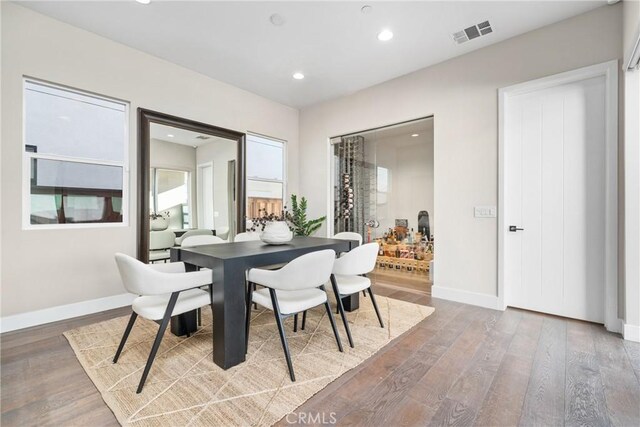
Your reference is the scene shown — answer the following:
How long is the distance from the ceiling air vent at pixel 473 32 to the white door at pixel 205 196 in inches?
136

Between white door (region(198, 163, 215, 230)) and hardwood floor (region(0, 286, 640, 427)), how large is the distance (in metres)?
1.91

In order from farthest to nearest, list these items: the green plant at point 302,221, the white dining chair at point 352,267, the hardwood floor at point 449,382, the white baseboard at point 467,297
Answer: the green plant at point 302,221, the white baseboard at point 467,297, the white dining chair at point 352,267, the hardwood floor at point 449,382

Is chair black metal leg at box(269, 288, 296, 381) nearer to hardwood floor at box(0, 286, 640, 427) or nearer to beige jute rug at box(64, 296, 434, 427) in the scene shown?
beige jute rug at box(64, 296, 434, 427)

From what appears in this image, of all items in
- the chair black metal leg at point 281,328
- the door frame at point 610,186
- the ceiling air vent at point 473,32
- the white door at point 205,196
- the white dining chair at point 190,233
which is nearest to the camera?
the chair black metal leg at point 281,328

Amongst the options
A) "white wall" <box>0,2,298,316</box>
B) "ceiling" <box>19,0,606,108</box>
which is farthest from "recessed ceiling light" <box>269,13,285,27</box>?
"white wall" <box>0,2,298,316</box>

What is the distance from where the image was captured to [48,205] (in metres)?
2.76

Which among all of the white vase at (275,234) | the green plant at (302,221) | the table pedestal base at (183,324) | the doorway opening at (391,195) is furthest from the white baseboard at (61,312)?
the doorway opening at (391,195)

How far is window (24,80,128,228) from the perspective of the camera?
2676mm

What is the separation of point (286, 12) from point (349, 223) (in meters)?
3.21

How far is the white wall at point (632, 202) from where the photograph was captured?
2.26 metres

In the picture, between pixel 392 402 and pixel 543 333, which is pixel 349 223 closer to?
pixel 543 333

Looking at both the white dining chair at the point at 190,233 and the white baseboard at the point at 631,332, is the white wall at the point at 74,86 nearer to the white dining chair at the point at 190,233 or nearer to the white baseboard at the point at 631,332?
the white dining chair at the point at 190,233

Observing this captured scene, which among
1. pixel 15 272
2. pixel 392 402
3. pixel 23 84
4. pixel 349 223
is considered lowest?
pixel 392 402

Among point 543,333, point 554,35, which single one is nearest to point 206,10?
point 554,35
